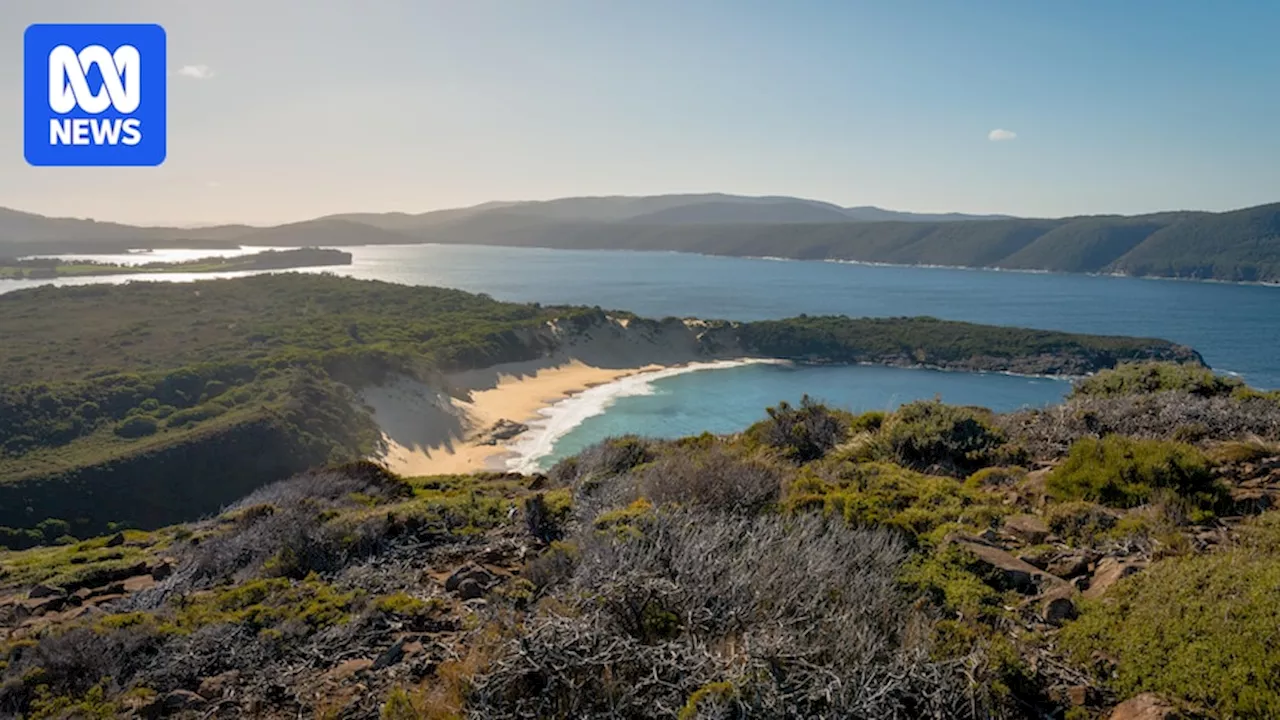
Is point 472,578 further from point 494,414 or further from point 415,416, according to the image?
point 494,414

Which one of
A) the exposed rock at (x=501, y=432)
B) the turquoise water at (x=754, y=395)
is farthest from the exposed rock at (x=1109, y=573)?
the exposed rock at (x=501, y=432)

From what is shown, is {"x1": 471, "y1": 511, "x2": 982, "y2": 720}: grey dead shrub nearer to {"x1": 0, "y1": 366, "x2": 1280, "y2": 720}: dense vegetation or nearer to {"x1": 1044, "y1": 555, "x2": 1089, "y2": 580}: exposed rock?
{"x1": 0, "y1": 366, "x2": 1280, "y2": 720}: dense vegetation

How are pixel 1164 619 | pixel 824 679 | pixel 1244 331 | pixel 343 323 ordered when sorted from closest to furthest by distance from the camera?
pixel 824 679 < pixel 1164 619 < pixel 343 323 < pixel 1244 331

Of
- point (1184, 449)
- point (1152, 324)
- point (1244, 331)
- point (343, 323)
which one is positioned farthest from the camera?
point (1152, 324)

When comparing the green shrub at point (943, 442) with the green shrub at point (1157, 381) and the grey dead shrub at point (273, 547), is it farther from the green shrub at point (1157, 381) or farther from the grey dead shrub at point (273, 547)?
the grey dead shrub at point (273, 547)

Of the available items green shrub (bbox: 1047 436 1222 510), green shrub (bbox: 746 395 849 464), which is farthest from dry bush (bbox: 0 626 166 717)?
green shrub (bbox: 1047 436 1222 510)

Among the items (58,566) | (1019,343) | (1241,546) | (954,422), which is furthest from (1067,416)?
(1019,343)

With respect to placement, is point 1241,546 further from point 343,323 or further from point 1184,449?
point 343,323
